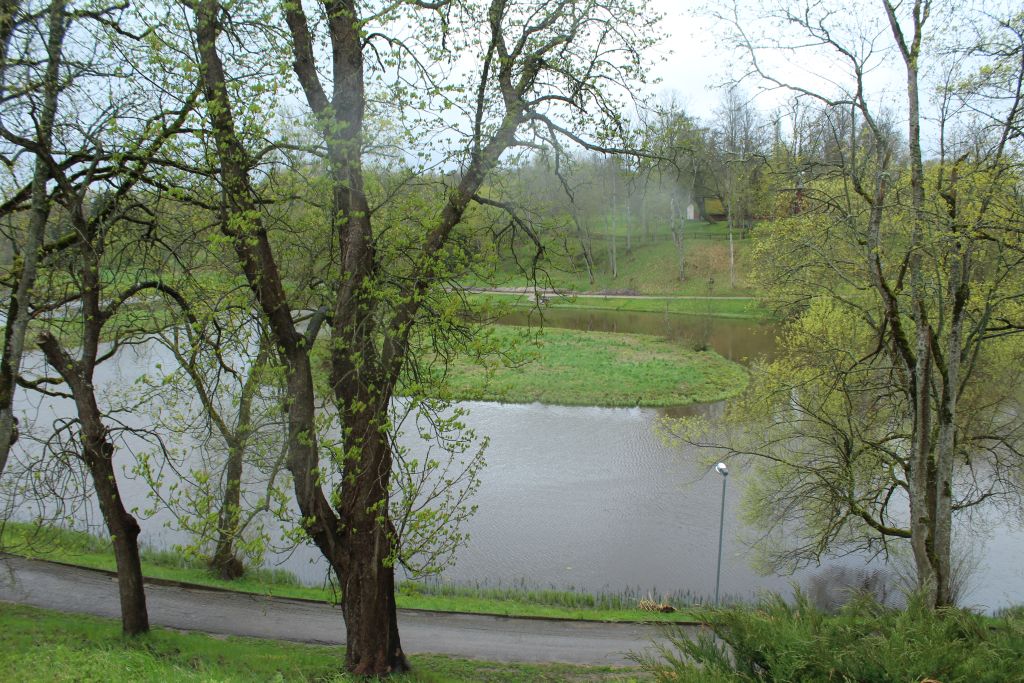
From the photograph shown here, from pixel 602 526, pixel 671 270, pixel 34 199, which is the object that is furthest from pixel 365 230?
pixel 671 270

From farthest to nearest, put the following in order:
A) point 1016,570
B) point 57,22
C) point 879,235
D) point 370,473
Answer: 1. point 1016,570
2. point 879,235
3. point 370,473
4. point 57,22

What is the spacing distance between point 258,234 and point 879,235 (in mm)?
8466

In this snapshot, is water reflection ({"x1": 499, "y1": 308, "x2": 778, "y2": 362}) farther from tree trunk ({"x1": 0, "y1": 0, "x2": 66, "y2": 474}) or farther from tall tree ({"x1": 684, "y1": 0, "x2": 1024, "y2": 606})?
tree trunk ({"x1": 0, "y1": 0, "x2": 66, "y2": 474})

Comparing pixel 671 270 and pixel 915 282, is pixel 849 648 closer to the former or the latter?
pixel 915 282

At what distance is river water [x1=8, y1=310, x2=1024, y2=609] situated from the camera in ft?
49.4

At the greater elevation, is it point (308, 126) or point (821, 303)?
point (308, 126)

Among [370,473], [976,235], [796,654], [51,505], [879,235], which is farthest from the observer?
[51,505]

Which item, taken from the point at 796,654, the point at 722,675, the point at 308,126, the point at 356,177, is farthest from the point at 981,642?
the point at 308,126

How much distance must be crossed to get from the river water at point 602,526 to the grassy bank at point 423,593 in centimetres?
63

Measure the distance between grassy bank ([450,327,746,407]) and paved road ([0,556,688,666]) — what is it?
1243 cm

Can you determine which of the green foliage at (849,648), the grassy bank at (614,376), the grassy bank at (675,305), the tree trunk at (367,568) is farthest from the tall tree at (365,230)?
the grassy bank at (675,305)

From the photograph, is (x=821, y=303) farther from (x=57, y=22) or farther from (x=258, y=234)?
(x=57, y=22)

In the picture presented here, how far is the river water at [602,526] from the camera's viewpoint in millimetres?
15070

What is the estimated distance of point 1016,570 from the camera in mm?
15914
